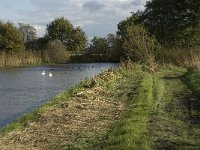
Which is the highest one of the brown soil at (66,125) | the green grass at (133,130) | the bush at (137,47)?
the bush at (137,47)

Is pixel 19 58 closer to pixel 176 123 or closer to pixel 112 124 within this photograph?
pixel 112 124

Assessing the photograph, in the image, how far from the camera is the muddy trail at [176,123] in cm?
930

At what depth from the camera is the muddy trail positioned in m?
9.30

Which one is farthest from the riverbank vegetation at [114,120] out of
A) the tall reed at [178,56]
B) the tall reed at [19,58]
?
the tall reed at [19,58]

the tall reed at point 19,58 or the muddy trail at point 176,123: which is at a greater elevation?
the tall reed at point 19,58

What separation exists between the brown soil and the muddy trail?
4.59 ft

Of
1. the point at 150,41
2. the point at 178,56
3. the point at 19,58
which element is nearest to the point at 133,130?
the point at 150,41

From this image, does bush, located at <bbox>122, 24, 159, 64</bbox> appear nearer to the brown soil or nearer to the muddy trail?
the muddy trail

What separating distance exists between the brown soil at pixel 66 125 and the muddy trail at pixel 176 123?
140 centimetres

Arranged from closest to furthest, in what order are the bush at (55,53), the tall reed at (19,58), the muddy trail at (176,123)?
the muddy trail at (176,123) < the tall reed at (19,58) < the bush at (55,53)

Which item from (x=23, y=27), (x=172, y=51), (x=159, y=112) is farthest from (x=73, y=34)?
(x=159, y=112)

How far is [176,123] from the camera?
1148 centimetres

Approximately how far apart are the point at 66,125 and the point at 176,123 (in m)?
3.13

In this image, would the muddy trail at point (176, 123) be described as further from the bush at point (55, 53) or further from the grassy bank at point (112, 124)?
the bush at point (55, 53)
